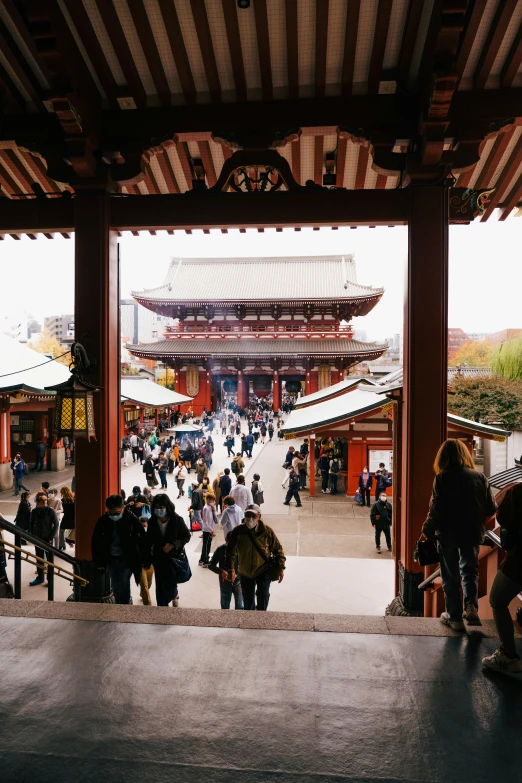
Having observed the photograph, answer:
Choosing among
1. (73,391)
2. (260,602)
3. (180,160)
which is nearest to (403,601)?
(260,602)

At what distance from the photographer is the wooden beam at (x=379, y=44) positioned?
11.2 feet

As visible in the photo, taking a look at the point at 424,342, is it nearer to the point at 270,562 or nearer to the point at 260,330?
the point at 270,562

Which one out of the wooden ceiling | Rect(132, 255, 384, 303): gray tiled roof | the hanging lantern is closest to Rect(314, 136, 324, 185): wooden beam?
the wooden ceiling

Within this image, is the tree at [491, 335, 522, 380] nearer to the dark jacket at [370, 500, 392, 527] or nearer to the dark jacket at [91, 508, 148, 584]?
the dark jacket at [370, 500, 392, 527]

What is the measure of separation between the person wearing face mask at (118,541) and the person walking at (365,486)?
318 inches

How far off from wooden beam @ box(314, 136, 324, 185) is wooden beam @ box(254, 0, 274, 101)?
818 mm

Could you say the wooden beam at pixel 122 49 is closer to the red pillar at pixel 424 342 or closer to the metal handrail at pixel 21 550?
the red pillar at pixel 424 342

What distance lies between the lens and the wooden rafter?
3438 mm

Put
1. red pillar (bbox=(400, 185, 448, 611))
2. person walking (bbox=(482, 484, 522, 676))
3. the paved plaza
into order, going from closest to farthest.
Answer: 1. person walking (bbox=(482, 484, 522, 676))
2. red pillar (bbox=(400, 185, 448, 611))
3. the paved plaza

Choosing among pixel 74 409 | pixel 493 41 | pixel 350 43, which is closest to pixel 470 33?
pixel 493 41

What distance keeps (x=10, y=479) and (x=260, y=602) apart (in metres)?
12.2

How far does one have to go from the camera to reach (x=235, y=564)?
397 centimetres

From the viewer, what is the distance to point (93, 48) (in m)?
3.69

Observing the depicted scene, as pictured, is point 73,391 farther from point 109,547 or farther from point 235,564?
point 235,564
